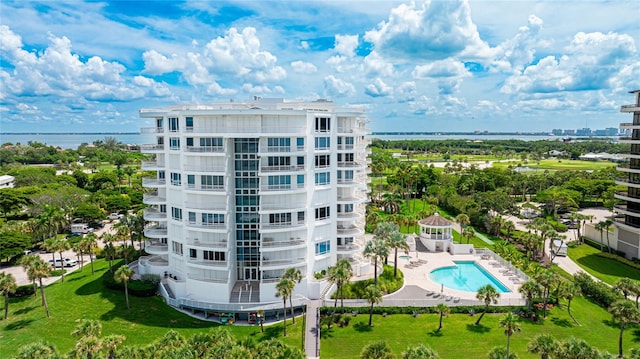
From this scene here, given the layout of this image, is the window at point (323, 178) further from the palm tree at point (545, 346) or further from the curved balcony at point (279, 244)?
the palm tree at point (545, 346)

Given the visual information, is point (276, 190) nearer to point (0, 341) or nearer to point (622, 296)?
point (0, 341)

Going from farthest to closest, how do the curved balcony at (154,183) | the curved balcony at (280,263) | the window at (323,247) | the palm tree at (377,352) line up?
the curved balcony at (154,183)
the window at (323,247)
the curved balcony at (280,263)
the palm tree at (377,352)

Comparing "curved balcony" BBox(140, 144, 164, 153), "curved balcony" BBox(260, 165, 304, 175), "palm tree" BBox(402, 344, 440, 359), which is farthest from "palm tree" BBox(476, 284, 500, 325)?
"curved balcony" BBox(140, 144, 164, 153)

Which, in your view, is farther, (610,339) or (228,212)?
(228,212)

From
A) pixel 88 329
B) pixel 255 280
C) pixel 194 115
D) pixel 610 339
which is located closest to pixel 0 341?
pixel 88 329

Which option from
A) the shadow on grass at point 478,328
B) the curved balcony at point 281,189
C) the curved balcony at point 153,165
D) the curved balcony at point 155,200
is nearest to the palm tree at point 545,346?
the shadow on grass at point 478,328

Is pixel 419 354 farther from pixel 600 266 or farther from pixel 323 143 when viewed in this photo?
pixel 600 266
